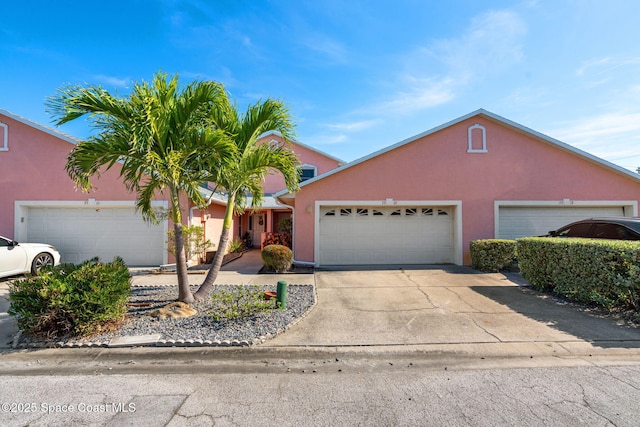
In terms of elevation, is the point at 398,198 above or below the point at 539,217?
above

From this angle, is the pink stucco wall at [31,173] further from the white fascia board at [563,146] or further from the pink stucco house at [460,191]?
the white fascia board at [563,146]

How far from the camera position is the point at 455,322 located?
17.8 feet

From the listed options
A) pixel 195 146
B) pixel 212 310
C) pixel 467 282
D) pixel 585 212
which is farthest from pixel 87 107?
pixel 585 212

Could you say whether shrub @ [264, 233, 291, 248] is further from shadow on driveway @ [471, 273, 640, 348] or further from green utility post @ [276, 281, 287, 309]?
shadow on driveway @ [471, 273, 640, 348]

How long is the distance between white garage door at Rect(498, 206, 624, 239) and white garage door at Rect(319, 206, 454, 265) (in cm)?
193

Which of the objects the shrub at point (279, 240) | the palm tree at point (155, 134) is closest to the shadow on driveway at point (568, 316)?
the palm tree at point (155, 134)

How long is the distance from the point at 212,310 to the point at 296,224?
18.4 ft

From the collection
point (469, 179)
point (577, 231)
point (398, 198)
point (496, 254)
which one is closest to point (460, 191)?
point (469, 179)

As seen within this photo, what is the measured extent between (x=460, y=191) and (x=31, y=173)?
1484 centimetres

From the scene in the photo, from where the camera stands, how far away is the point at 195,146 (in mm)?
5488

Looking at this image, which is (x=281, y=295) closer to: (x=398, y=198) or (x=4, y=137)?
(x=398, y=198)

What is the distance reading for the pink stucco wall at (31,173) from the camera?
10.6m

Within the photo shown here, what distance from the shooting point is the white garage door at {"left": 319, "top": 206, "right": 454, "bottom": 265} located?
11289 millimetres

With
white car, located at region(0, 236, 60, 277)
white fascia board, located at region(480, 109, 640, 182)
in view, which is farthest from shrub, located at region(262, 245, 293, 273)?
white fascia board, located at region(480, 109, 640, 182)
